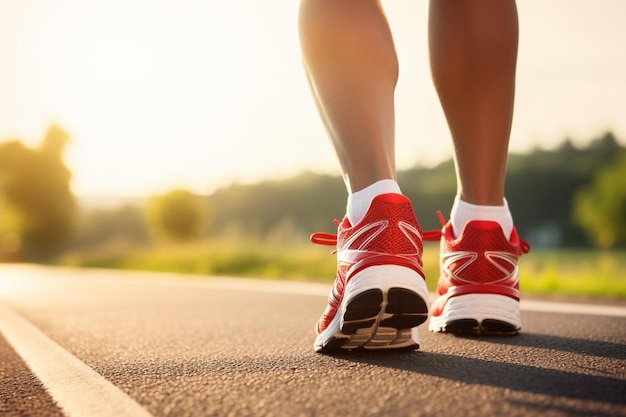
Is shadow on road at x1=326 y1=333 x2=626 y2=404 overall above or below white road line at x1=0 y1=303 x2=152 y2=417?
above

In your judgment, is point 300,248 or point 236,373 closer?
point 236,373

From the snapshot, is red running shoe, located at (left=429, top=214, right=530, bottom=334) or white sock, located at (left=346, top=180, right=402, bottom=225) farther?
red running shoe, located at (left=429, top=214, right=530, bottom=334)

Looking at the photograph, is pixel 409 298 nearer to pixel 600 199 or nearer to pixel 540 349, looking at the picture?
pixel 540 349

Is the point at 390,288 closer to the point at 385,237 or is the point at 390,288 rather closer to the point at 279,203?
the point at 385,237

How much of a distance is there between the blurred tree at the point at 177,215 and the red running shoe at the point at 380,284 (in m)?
39.0

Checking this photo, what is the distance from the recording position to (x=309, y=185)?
49.7m

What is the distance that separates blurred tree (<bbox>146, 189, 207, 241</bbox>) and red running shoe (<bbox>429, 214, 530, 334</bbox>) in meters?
38.8

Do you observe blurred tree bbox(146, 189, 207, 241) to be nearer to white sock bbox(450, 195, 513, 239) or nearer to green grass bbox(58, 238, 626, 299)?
green grass bbox(58, 238, 626, 299)

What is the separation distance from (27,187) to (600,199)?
4741 cm

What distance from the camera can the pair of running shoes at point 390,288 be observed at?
1.45 meters

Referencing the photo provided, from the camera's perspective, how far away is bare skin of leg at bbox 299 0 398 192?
1609 millimetres

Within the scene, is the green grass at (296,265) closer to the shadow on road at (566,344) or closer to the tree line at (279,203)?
the shadow on road at (566,344)

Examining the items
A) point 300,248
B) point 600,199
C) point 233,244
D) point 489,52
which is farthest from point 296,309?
point 600,199

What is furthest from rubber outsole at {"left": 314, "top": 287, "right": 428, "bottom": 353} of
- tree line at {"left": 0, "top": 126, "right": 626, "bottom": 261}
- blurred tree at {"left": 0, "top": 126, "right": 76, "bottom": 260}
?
blurred tree at {"left": 0, "top": 126, "right": 76, "bottom": 260}
